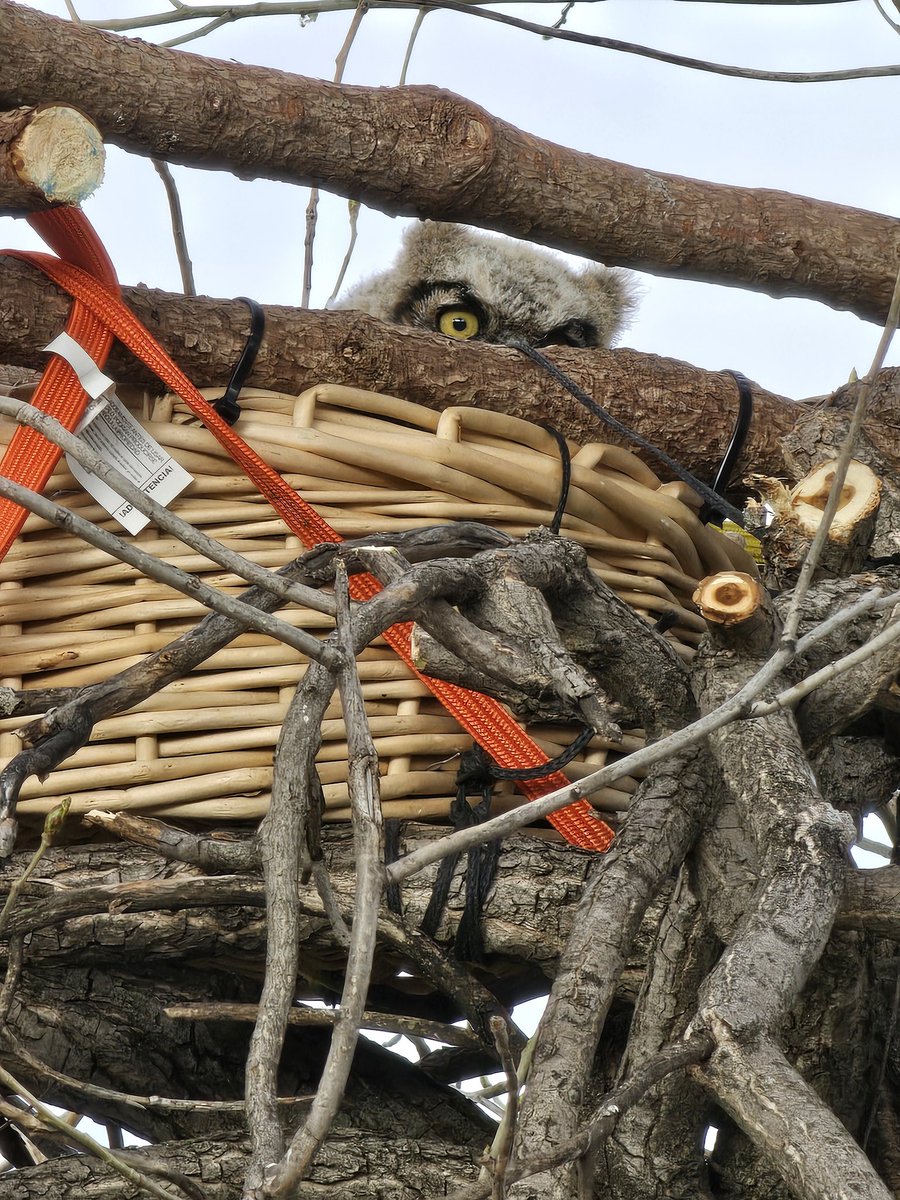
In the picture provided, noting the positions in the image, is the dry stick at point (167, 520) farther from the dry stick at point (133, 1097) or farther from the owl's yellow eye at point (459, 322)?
the owl's yellow eye at point (459, 322)

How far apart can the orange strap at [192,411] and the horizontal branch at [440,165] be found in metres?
0.13

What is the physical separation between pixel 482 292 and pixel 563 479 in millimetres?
Answer: 594

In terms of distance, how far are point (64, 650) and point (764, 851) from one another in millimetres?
542

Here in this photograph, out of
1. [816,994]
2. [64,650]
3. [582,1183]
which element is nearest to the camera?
[582,1183]

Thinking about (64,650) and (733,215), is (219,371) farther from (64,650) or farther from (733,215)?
(733,215)

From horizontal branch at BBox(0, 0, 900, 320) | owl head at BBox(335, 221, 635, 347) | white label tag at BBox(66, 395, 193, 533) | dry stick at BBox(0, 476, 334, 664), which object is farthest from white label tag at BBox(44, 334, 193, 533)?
owl head at BBox(335, 221, 635, 347)

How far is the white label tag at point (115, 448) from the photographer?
1.05m

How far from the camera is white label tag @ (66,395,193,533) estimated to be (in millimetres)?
1052

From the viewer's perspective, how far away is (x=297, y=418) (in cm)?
112

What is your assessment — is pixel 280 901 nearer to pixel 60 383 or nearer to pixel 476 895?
pixel 476 895

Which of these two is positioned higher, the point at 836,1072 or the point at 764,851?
the point at 764,851

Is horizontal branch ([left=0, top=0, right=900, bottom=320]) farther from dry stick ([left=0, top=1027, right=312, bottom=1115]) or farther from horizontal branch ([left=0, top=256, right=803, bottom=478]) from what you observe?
dry stick ([left=0, top=1027, right=312, bottom=1115])

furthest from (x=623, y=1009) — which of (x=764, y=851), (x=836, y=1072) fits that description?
(x=764, y=851)

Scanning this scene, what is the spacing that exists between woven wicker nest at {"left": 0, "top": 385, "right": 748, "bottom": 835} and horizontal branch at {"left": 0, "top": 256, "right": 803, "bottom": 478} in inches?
1.4
